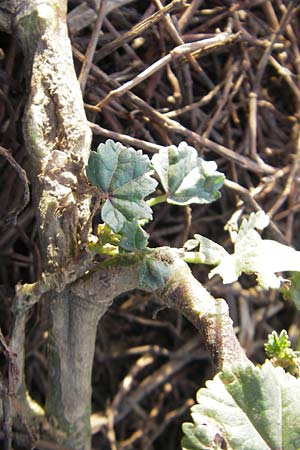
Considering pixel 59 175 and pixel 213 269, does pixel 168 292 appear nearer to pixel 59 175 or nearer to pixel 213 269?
pixel 213 269

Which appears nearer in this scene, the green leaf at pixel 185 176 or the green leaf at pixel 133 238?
the green leaf at pixel 133 238

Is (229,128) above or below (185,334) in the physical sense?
above

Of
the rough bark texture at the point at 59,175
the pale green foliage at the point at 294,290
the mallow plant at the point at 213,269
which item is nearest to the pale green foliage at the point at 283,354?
the mallow plant at the point at 213,269

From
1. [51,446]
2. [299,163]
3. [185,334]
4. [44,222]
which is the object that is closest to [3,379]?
[51,446]

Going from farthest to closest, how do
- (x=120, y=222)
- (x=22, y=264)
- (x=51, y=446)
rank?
1. (x=22, y=264)
2. (x=51, y=446)
3. (x=120, y=222)

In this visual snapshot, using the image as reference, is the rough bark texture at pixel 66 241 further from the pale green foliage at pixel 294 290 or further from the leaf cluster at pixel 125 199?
the pale green foliage at pixel 294 290

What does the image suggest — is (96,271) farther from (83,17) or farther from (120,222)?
(83,17)

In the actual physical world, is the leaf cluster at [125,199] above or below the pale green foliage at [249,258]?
above

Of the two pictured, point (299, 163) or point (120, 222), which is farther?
point (299, 163)

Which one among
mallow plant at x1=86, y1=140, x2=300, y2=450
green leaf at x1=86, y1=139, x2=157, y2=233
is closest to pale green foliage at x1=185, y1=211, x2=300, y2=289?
mallow plant at x1=86, y1=140, x2=300, y2=450
